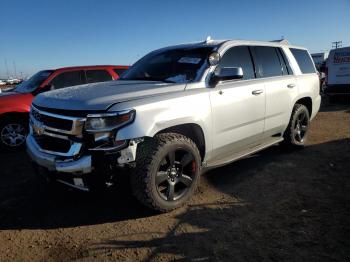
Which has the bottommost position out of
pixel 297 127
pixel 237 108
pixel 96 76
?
pixel 297 127

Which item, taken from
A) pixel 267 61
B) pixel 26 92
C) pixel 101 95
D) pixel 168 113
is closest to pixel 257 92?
pixel 267 61

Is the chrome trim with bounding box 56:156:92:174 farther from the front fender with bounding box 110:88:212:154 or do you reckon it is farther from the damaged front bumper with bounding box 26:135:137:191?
the front fender with bounding box 110:88:212:154

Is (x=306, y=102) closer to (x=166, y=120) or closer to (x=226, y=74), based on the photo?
(x=226, y=74)

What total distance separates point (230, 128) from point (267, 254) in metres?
1.84

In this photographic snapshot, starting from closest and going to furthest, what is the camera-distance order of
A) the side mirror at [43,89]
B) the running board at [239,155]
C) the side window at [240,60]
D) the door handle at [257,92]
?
1. the running board at [239,155]
2. the side window at [240,60]
3. the door handle at [257,92]
4. the side mirror at [43,89]

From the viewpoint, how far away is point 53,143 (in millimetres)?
3883

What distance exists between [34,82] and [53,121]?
4529mm

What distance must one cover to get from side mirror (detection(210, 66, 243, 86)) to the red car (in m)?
4.29

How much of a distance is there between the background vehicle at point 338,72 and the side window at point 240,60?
33.4 feet

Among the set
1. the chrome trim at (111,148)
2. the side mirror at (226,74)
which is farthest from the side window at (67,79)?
the chrome trim at (111,148)

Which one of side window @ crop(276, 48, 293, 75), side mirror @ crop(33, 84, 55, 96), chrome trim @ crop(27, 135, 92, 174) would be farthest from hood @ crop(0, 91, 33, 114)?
side window @ crop(276, 48, 293, 75)

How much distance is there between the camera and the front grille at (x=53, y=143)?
3705 mm

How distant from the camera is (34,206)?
4.34 m

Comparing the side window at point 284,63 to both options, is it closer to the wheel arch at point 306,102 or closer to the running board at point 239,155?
the wheel arch at point 306,102
